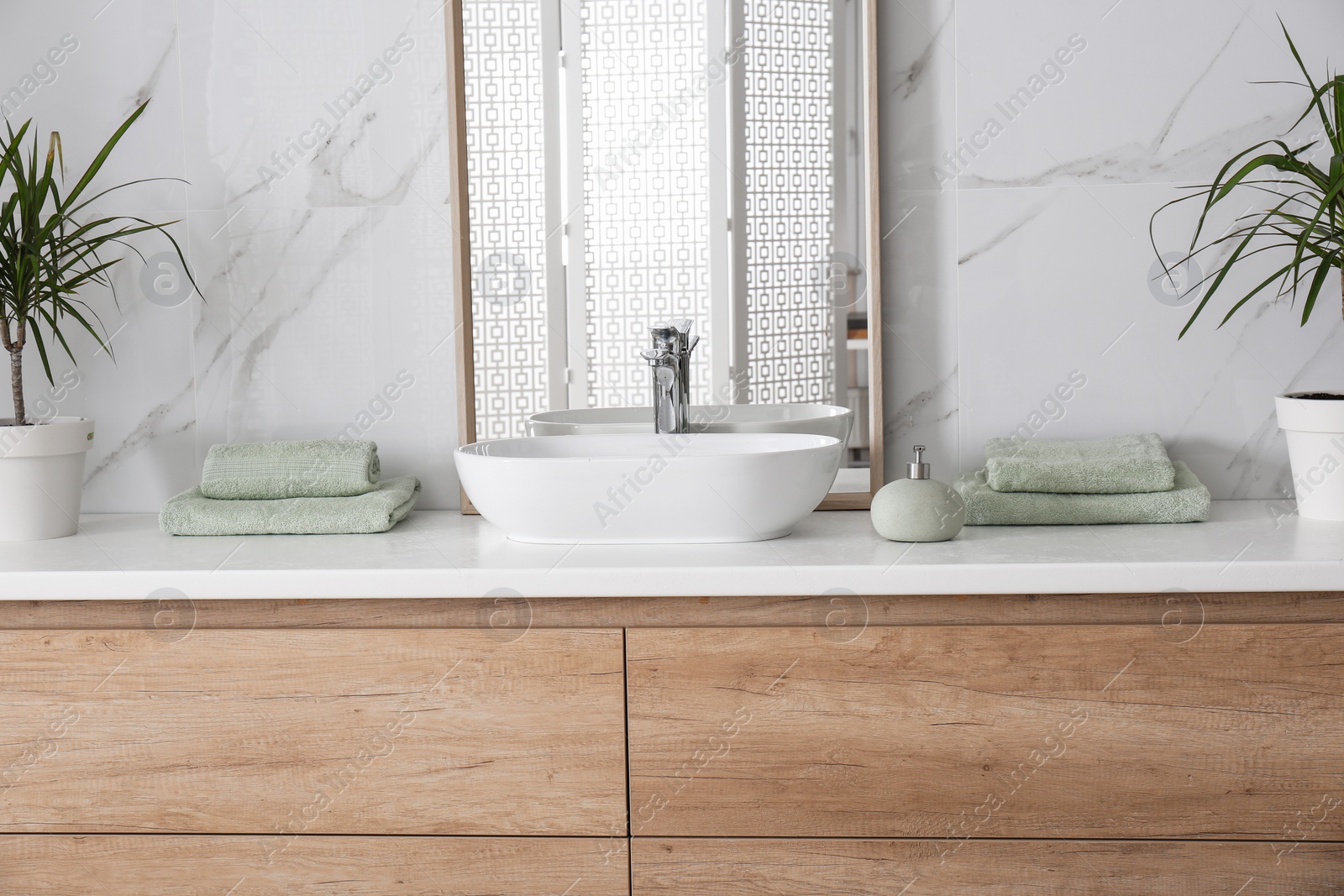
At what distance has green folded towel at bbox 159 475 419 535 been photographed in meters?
1.43

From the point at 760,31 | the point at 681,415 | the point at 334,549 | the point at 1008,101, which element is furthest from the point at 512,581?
the point at 1008,101

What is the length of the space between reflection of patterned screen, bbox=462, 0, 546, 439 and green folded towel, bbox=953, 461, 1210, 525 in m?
0.68

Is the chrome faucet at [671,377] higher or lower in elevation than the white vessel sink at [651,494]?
higher

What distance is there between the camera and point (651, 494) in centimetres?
127

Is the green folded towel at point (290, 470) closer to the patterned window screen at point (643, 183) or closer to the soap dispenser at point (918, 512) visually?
the patterned window screen at point (643, 183)

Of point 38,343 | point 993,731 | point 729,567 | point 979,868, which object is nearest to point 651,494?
point 729,567

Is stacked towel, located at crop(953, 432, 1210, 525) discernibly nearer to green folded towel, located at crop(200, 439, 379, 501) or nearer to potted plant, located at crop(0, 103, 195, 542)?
green folded towel, located at crop(200, 439, 379, 501)

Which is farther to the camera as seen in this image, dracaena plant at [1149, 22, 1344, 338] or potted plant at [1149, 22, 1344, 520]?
dracaena plant at [1149, 22, 1344, 338]

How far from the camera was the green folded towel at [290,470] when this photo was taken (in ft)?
4.89

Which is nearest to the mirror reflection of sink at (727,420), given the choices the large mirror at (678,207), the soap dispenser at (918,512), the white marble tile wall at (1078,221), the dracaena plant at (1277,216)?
the large mirror at (678,207)

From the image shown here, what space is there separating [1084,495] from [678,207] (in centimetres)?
72

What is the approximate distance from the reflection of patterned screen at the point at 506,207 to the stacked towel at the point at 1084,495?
0.69 meters

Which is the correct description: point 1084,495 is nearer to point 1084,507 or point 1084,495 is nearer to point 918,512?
point 1084,507

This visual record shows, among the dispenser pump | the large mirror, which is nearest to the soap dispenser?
the dispenser pump
